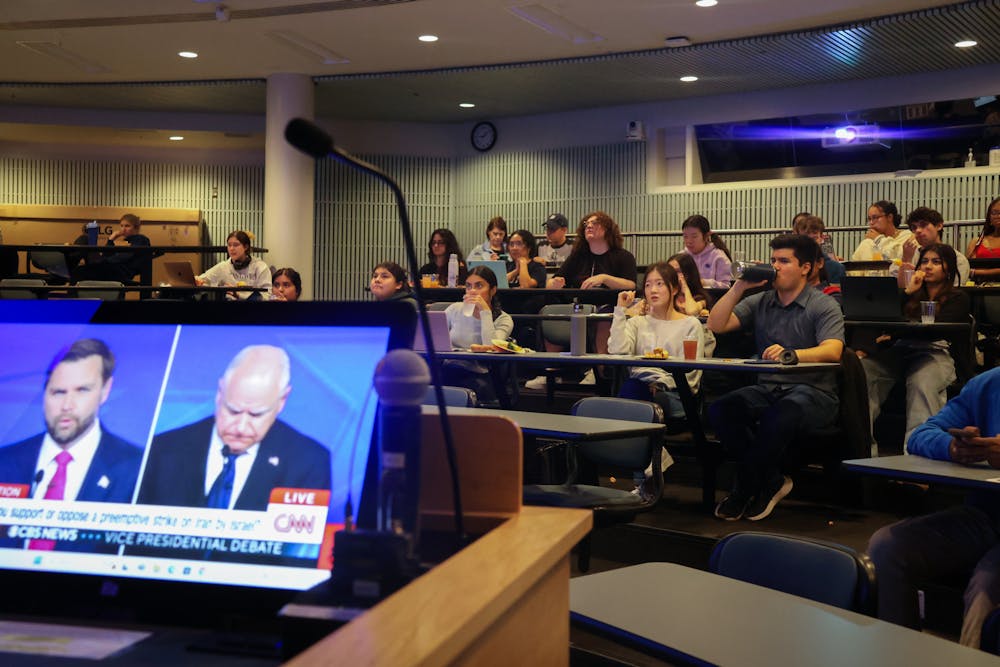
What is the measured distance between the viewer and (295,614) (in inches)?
29.9

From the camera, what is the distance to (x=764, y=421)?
4387mm

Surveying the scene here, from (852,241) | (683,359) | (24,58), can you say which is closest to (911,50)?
(852,241)

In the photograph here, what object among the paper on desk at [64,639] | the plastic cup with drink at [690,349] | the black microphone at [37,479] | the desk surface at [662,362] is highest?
the black microphone at [37,479]

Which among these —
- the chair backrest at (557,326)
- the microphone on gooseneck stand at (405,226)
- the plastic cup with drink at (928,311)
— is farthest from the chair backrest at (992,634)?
the chair backrest at (557,326)

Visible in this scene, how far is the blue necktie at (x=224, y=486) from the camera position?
970mm

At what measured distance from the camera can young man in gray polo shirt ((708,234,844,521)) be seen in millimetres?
4340

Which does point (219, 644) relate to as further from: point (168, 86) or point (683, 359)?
point (168, 86)

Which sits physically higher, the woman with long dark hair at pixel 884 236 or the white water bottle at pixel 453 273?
the woman with long dark hair at pixel 884 236

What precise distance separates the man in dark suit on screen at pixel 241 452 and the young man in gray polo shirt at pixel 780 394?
11.4ft

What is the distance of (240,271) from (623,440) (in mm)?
5364

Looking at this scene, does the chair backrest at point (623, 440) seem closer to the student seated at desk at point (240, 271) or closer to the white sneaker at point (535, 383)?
the white sneaker at point (535, 383)

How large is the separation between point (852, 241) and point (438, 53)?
4.42 metres

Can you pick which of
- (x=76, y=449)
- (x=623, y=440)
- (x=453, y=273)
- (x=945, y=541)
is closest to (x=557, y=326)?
(x=453, y=273)

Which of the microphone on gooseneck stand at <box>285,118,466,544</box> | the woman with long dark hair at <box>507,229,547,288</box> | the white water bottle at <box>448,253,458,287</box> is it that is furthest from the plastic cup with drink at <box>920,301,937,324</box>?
the microphone on gooseneck stand at <box>285,118,466,544</box>
